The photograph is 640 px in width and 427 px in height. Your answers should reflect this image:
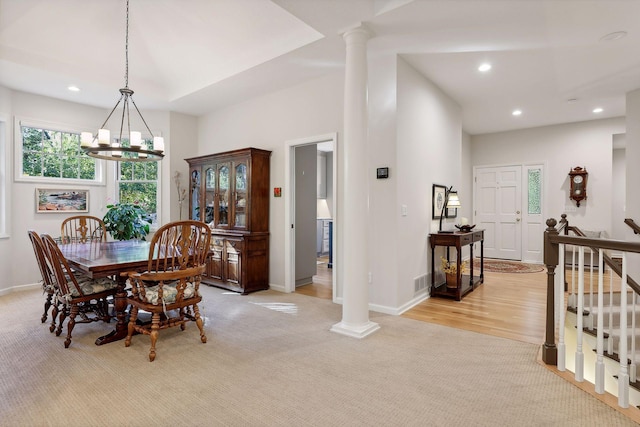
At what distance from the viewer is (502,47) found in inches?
143

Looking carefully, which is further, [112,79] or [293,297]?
[112,79]

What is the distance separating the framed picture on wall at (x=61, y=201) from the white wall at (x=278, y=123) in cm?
221

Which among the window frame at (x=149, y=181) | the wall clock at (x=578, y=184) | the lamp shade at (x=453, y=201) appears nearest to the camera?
the lamp shade at (x=453, y=201)

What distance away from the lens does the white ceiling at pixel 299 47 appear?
120 inches

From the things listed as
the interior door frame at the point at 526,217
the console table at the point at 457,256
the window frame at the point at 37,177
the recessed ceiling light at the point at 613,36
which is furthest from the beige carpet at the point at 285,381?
the interior door frame at the point at 526,217

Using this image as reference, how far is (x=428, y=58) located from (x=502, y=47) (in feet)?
2.49

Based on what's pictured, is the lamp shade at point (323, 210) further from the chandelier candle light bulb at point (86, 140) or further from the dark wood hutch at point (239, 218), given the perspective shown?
the chandelier candle light bulb at point (86, 140)

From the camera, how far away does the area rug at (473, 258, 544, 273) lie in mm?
6238

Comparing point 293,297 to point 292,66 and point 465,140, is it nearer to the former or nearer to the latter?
point 292,66

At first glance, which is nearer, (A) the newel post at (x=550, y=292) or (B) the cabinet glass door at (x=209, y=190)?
(A) the newel post at (x=550, y=292)

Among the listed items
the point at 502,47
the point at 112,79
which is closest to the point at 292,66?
the point at 502,47

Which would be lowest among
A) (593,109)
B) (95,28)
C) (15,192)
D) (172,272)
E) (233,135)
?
(172,272)

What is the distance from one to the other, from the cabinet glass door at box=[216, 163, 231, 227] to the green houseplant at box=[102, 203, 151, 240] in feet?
4.20

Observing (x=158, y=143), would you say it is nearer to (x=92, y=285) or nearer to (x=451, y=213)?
(x=92, y=285)
